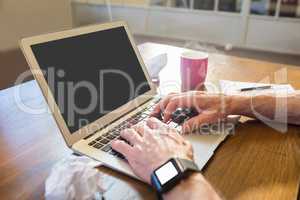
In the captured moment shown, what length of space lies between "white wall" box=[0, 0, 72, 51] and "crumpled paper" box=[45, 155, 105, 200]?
4.08 ft

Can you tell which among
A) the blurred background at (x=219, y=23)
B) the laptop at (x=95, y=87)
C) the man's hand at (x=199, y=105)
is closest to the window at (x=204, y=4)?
the blurred background at (x=219, y=23)

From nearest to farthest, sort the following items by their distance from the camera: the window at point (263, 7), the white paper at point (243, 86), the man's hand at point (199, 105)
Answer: the man's hand at point (199, 105) < the white paper at point (243, 86) < the window at point (263, 7)

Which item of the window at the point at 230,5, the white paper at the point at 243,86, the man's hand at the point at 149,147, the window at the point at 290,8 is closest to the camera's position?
the man's hand at the point at 149,147

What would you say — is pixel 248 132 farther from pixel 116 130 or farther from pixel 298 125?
pixel 116 130

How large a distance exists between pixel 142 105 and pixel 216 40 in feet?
10.5

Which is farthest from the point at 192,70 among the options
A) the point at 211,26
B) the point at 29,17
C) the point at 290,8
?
the point at 211,26

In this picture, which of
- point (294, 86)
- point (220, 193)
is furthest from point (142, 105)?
point (294, 86)

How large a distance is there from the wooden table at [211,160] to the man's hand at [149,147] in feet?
0.13

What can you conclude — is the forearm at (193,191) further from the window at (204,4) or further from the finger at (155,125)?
the window at (204,4)

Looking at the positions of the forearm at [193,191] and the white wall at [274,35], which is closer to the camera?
the forearm at [193,191]

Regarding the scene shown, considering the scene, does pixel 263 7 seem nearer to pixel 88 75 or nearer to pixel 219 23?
pixel 219 23

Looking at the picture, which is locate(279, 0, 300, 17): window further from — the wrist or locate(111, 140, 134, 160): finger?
Result: locate(111, 140, 134, 160): finger

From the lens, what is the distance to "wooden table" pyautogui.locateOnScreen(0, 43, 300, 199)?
0.60 meters

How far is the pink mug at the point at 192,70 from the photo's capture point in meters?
1.07
